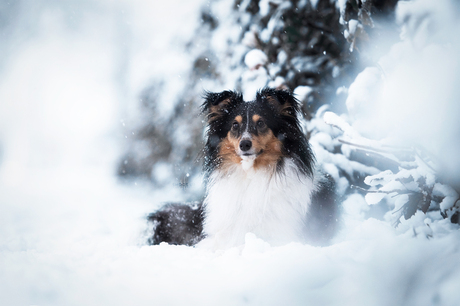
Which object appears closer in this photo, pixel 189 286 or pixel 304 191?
pixel 189 286

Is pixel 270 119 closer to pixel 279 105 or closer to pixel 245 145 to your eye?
pixel 279 105

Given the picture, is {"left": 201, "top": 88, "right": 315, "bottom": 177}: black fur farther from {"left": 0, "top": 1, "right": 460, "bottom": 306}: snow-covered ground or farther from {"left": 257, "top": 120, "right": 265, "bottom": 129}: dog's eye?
{"left": 0, "top": 1, "right": 460, "bottom": 306}: snow-covered ground

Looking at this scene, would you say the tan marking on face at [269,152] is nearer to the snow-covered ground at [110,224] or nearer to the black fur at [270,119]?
the black fur at [270,119]

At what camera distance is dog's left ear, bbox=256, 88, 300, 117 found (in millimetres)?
2898

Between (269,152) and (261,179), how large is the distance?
246 millimetres

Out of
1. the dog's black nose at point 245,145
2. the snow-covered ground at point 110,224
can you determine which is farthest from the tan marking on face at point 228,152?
the snow-covered ground at point 110,224

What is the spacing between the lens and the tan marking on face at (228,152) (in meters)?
2.79

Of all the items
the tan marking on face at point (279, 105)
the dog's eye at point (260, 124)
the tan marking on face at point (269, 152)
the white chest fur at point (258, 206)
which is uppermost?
the tan marking on face at point (279, 105)

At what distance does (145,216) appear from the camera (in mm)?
3496

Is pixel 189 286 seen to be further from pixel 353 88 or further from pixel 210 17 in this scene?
pixel 210 17

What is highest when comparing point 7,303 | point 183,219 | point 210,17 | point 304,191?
point 210,17

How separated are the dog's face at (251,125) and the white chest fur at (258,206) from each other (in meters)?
0.13

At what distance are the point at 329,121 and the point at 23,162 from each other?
5.25 meters

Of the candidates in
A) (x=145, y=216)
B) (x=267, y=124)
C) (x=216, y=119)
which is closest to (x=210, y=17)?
(x=216, y=119)
